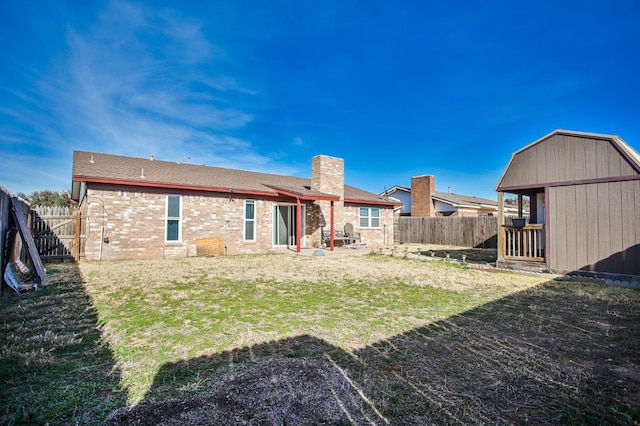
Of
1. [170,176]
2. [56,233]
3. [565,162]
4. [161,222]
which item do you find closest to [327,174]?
[170,176]

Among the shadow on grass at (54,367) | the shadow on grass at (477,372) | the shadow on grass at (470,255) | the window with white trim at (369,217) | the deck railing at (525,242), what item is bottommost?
the shadow on grass at (477,372)

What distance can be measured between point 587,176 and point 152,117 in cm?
1936

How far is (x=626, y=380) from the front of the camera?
2.81 m

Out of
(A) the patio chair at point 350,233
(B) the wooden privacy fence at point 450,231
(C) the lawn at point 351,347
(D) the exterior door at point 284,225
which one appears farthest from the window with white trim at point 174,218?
(B) the wooden privacy fence at point 450,231

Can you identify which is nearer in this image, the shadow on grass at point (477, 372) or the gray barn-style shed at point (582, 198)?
the shadow on grass at point (477, 372)

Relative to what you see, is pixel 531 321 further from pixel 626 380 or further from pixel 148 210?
pixel 148 210

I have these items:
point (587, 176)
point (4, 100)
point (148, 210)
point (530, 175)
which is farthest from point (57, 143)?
point (587, 176)

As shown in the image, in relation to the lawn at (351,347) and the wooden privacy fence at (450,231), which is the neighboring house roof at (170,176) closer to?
the lawn at (351,347)

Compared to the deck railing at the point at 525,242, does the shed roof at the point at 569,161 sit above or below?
above

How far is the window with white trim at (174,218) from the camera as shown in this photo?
12.1 meters

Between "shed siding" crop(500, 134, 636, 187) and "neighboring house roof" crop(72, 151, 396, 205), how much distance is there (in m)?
7.35

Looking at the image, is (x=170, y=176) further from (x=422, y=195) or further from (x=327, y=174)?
(x=422, y=195)

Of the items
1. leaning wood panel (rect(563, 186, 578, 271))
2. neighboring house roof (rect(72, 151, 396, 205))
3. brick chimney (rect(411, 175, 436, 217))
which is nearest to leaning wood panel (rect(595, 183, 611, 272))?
leaning wood panel (rect(563, 186, 578, 271))

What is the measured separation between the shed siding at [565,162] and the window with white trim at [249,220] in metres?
9.63
